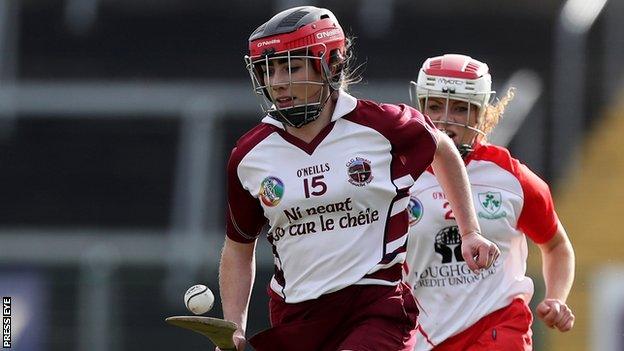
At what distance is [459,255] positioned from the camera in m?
4.23

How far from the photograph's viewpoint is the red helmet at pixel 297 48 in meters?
3.49

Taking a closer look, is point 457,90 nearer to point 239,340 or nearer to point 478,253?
point 478,253

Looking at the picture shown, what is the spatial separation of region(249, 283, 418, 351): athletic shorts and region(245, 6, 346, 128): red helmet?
51 cm

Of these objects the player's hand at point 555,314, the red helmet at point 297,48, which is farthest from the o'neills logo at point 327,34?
the player's hand at point 555,314

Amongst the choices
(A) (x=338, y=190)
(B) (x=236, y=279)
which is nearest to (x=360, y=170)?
(A) (x=338, y=190)

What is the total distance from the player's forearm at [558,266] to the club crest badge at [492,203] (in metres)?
0.27

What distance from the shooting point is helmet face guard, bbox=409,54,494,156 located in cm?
436

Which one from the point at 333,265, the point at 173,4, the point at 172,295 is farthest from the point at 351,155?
the point at 173,4

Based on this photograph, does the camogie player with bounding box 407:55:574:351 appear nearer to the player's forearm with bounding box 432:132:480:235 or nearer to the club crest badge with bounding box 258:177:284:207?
the player's forearm with bounding box 432:132:480:235

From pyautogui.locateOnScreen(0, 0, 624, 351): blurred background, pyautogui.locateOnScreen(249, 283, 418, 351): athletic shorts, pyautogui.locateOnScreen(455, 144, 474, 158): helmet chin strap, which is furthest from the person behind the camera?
pyautogui.locateOnScreen(0, 0, 624, 351): blurred background

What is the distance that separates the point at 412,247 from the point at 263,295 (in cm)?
428

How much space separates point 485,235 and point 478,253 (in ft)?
2.55

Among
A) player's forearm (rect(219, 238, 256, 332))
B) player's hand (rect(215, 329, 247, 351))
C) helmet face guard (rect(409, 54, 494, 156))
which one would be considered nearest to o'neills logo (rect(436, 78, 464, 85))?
helmet face guard (rect(409, 54, 494, 156))

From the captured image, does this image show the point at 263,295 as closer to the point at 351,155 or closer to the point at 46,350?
the point at 46,350
